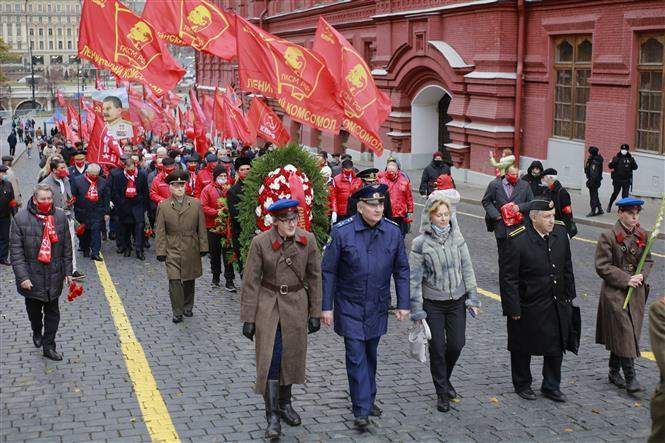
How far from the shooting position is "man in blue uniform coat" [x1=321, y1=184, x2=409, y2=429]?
6.96m

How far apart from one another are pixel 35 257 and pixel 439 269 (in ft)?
13.8

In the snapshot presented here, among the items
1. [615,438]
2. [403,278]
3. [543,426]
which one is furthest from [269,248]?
[615,438]

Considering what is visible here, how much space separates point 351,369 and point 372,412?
0.51m

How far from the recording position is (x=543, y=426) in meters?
7.02

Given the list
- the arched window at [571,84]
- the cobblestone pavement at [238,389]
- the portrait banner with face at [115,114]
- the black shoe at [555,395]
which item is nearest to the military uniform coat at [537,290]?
the black shoe at [555,395]

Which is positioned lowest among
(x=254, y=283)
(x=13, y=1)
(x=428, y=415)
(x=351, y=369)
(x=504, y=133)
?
(x=428, y=415)

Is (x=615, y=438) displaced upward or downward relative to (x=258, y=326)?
downward

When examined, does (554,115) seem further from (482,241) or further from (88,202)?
(88,202)

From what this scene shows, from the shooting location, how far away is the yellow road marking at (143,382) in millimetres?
6988

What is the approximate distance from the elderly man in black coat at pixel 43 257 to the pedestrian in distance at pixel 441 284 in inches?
151

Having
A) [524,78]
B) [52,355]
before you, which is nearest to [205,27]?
[52,355]

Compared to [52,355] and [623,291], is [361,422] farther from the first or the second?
[52,355]

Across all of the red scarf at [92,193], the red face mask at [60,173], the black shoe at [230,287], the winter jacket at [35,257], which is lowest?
the black shoe at [230,287]

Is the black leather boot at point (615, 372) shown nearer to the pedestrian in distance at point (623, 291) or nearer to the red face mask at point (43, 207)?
the pedestrian in distance at point (623, 291)
